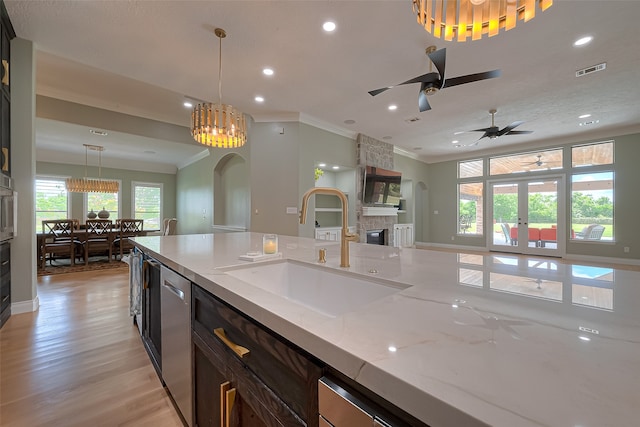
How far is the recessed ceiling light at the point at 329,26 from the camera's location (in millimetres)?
2525

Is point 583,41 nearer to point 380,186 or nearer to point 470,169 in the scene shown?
point 380,186

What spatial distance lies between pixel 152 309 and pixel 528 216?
8350 mm

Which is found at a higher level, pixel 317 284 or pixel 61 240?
pixel 317 284

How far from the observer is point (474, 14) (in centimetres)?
153

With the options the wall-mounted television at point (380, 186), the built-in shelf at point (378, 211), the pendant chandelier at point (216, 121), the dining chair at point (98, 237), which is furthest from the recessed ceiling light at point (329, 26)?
the dining chair at point (98, 237)

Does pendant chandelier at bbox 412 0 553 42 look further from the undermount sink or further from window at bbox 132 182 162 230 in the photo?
window at bbox 132 182 162 230

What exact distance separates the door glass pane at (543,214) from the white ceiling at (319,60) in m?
1.81

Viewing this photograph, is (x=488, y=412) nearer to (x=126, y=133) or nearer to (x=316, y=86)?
(x=316, y=86)

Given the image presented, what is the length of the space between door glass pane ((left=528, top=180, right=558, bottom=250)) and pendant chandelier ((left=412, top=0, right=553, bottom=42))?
22.0ft

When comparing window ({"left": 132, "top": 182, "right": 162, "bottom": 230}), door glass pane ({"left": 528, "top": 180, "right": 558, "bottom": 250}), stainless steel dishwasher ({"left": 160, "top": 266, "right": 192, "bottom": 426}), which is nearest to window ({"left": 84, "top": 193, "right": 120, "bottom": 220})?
window ({"left": 132, "top": 182, "right": 162, "bottom": 230})

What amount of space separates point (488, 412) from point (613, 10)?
3773 millimetres

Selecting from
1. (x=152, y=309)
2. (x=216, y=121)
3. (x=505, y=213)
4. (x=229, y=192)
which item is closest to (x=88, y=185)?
(x=229, y=192)

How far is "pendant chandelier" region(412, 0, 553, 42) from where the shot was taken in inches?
57.0

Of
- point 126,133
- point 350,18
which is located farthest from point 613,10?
point 126,133
